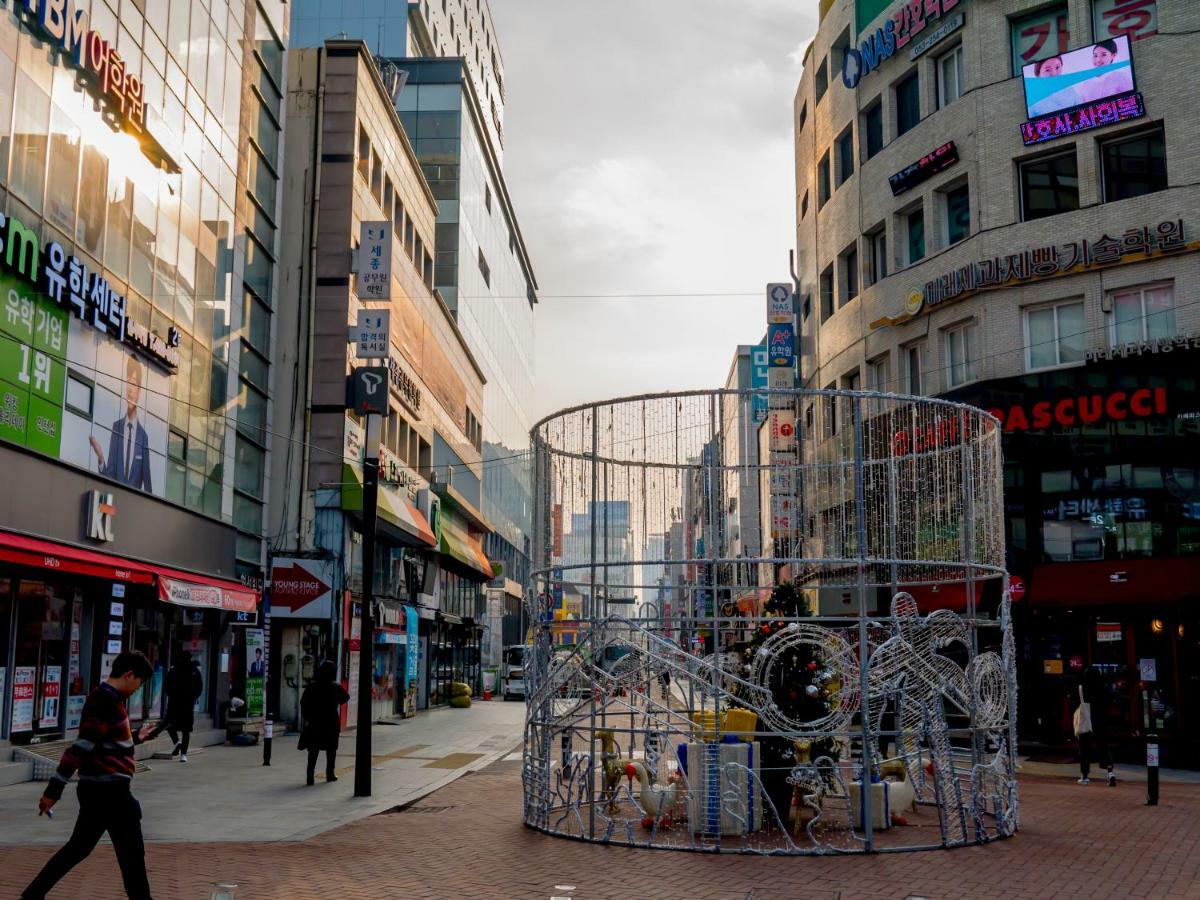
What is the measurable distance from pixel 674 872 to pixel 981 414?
20.1 ft

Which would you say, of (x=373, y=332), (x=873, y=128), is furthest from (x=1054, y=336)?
(x=373, y=332)

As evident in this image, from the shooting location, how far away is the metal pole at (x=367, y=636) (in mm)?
16094

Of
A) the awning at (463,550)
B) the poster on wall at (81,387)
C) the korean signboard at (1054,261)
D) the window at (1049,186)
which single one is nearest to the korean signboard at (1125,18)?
the window at (1049,186)

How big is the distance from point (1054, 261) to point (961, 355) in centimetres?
340

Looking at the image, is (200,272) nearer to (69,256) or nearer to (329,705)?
(69,256)

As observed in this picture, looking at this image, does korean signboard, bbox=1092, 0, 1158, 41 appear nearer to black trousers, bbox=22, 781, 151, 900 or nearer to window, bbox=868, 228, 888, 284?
window, bbox=868, 228, 888, 284

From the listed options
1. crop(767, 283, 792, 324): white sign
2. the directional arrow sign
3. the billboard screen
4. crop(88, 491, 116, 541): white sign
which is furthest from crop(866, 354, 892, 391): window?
crop(88, 491, 116, 541): white sign

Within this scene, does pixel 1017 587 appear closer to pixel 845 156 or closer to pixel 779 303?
pixel 845 156

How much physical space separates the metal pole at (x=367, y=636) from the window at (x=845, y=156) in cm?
2189

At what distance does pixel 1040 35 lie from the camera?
27.8 m

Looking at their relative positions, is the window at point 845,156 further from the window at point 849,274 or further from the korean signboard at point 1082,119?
the korean signboard at point 1082,119

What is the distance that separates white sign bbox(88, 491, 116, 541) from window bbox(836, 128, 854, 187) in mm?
23025

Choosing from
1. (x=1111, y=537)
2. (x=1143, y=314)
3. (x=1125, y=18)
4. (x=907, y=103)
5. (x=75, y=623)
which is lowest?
(x=75, y=623)

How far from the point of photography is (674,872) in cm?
1064
